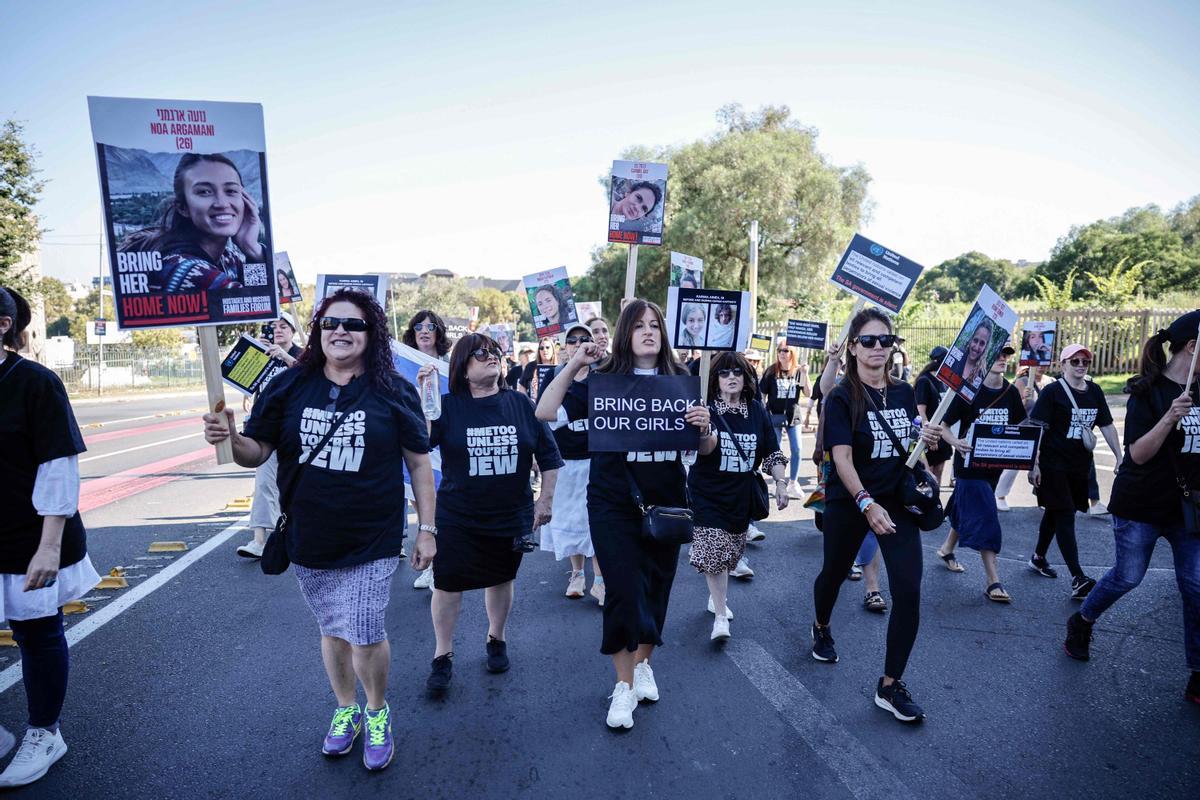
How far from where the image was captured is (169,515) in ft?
27.0

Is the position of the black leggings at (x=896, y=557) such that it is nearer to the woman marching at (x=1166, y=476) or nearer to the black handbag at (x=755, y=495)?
the black handbag at (x=755, y=495)

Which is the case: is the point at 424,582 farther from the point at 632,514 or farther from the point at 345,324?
the point at 345,324

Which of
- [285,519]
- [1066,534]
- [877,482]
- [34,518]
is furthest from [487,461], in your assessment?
[1066,534]

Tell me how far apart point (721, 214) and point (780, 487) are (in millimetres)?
22773

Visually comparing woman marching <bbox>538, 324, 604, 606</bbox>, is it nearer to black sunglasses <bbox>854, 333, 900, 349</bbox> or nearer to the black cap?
black sunglasses <bbox>854, 333, 900, 349</bbox>

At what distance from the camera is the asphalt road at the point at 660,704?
2.98 m

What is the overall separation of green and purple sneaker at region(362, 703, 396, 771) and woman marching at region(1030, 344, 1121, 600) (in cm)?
506

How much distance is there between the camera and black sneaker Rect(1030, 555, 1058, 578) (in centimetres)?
582

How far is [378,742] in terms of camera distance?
3.07 metres

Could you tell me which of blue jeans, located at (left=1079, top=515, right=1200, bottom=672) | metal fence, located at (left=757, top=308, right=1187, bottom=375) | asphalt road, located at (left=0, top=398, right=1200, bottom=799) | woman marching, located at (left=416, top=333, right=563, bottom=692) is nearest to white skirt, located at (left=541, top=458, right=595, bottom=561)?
asphalt road, located at (left=0, top=398, right=1200, bottom=799)

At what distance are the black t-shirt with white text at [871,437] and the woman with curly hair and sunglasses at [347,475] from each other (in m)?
2.12

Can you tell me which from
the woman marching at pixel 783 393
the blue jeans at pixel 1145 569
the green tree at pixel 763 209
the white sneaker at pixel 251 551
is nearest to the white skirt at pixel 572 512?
the white sneaker at pixel 251 551

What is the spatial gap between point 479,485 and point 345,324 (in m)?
1.22

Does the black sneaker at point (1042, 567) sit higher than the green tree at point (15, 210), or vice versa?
the green tree at point (15, 210)
